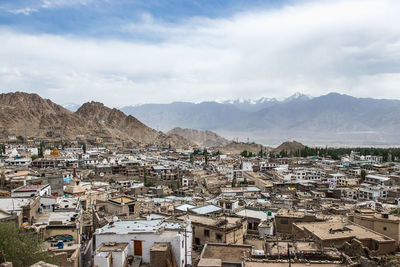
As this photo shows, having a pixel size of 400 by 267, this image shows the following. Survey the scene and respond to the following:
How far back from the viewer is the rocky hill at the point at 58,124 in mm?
130750

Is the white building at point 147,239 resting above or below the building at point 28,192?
below

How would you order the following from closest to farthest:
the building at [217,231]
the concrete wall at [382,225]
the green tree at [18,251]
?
the green tree at [18,251] < the building at [217,231] < the concrete wall at [382,225]

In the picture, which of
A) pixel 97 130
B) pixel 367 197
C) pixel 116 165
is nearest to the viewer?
pixel 367 197

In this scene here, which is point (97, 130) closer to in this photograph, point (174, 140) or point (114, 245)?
point (174, 140)

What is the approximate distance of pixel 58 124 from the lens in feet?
461

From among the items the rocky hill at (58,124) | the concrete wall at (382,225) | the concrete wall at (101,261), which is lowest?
the concrete wall at (382,225)

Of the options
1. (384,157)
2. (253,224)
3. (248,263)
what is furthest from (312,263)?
(384,157)

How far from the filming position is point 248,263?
12.2 m

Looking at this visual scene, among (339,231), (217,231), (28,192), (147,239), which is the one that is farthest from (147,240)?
(28,192)

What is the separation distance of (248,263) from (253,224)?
1188cm

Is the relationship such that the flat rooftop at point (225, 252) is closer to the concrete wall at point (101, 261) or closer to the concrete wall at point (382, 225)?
the concrete wall at point (101, 261)

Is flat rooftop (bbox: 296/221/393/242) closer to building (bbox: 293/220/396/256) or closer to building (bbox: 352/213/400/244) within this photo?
building (bbox: 293/220/396/256)

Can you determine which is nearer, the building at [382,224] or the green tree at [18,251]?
the green tree at [18,251]

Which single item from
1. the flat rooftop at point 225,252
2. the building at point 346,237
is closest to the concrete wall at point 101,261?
the flat rooftop at point 225,252
